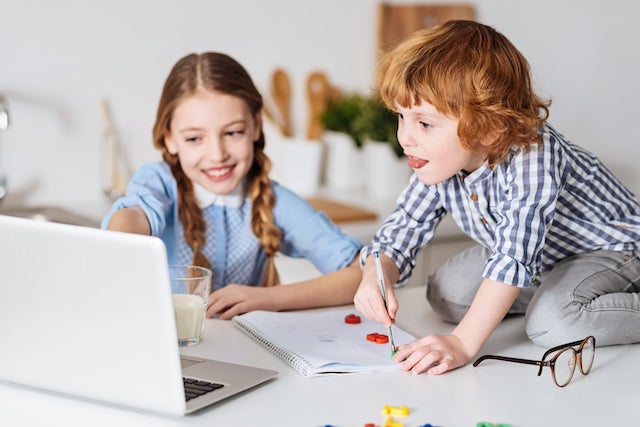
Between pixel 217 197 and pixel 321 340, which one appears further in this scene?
pixel 217 197

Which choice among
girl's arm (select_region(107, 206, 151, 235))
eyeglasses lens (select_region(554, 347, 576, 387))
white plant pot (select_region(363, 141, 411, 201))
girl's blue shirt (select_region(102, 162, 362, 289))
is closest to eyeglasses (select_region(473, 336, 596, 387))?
eyeglasses lens (select_region(554, 347, 576, 387))

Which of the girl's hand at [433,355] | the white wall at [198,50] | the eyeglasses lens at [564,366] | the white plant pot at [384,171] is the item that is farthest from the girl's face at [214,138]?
the white plant pot at [384,171]

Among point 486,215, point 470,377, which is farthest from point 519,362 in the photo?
point 486,215

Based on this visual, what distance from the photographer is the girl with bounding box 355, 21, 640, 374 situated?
3.98 feet

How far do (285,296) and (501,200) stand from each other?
0.39 m

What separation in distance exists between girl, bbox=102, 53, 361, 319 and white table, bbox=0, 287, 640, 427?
1.36ft

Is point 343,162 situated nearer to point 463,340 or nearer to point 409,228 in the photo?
point 409,228

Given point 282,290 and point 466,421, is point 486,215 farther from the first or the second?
point 466,421

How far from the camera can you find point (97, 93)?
2.54 meters

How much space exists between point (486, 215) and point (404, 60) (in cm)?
29

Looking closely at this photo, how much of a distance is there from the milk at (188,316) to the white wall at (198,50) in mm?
1382

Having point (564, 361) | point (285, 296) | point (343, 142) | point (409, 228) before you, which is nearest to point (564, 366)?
point (564, 361)

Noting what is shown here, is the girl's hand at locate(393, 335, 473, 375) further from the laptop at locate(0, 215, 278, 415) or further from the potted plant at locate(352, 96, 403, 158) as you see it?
the potted plant at locate(352, 96, 403, 158)

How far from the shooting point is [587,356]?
1241 millimetres
